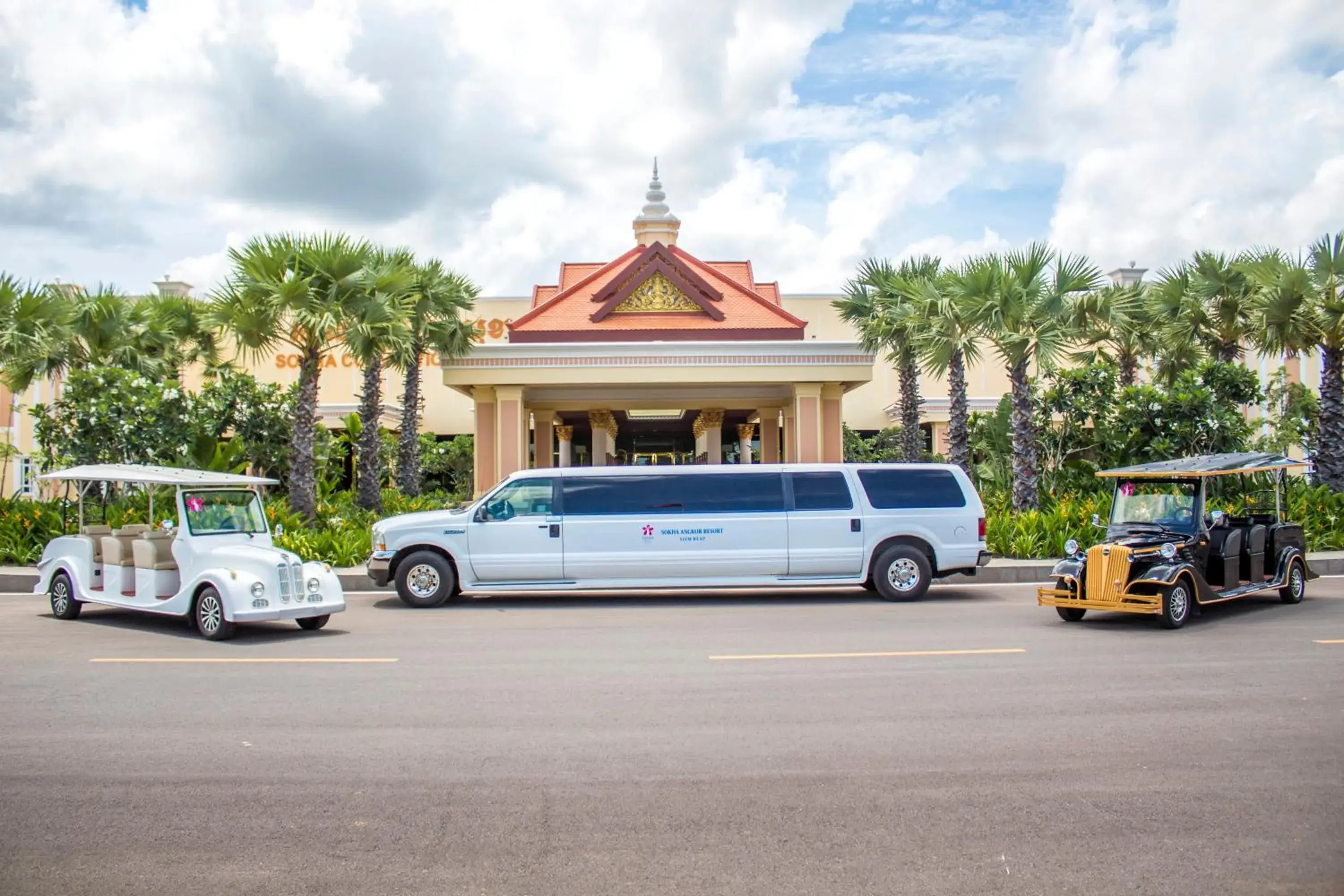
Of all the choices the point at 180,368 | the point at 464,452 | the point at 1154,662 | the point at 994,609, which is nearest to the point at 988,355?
the point at 464,452

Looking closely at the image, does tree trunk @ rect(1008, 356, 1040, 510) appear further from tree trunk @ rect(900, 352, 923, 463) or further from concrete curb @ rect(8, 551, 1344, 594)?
tree trunk @ rect(900, 352, 923, 463)

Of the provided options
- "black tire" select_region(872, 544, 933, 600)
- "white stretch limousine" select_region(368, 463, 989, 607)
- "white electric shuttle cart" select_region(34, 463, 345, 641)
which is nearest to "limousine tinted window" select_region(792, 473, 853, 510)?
"white stretch limousine" select_region(368, 463, 989, 607)

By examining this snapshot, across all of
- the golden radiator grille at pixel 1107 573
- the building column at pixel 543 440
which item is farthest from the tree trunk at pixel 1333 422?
the building column at pixel 543 440

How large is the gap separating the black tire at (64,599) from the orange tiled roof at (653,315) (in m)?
17.0

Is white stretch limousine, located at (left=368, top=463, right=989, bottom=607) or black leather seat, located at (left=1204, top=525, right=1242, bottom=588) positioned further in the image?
white stretch limousine, located at (left=368, top=463, right=989, bottom=607)

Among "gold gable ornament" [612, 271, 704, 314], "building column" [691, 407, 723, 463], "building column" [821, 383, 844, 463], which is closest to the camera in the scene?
"building column" [821, 383, 844, 463]

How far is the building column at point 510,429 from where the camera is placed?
2620 cm

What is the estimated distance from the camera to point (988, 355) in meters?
43.9

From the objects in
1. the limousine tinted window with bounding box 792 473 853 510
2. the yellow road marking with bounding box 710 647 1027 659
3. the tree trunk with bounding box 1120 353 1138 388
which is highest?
the tree trunk with bounding box 1120 353 1138 388

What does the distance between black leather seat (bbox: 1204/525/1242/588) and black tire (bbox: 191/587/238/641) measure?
10.2 metres

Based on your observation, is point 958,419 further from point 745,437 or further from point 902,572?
point 745,437

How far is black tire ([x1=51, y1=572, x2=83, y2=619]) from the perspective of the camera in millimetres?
12883

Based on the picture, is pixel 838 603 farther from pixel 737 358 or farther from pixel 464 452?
pixel 464 452

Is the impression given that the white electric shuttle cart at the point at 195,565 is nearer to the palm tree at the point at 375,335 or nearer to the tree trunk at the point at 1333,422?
the palm tree at the point at 375,335
